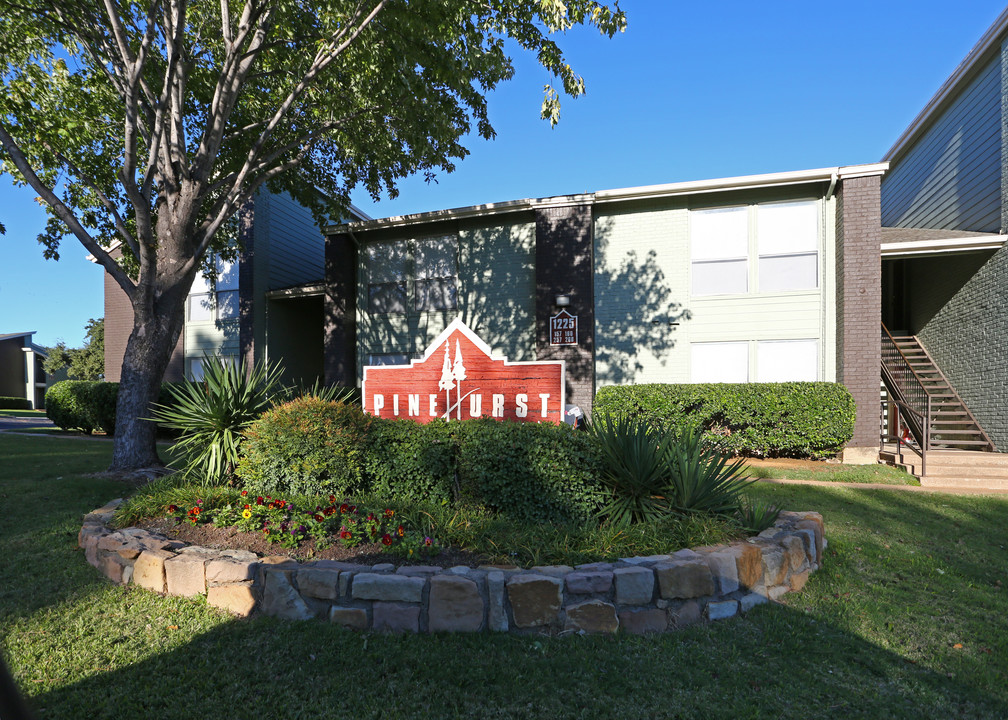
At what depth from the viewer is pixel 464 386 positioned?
21.1 ft

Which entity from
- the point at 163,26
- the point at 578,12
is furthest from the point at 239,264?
the point at 578,12

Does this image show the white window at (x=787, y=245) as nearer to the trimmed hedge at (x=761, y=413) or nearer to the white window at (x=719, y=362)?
the white window at (x=719, y=362)

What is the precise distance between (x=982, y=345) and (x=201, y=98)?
54.2 ft

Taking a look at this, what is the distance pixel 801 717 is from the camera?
268 centimetres

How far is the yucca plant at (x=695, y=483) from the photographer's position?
4.51 m

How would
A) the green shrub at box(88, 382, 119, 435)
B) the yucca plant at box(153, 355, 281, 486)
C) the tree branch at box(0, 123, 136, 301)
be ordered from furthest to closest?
1. the green shrub at box(88, 382, 119, 435)
2. the tree branch at box(0, 123, 136, 301)
3. the yucca plant at box(153, 355, 281, 486)

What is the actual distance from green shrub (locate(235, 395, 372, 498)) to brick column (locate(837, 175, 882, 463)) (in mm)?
9941

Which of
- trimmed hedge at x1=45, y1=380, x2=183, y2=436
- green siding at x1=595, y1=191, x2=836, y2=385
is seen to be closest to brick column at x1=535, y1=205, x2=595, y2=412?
green siding at x1=595, y1=191, x2=836, y2=385

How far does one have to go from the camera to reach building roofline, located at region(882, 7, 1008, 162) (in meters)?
10.7

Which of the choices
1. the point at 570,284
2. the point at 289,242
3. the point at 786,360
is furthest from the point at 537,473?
the point at 289,242

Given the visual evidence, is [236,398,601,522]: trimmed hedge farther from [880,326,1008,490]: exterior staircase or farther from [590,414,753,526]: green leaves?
[880,326,1008,490]: exterior staircase

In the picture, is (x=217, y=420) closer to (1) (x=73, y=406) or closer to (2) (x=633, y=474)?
(2) (x=633, y=474)

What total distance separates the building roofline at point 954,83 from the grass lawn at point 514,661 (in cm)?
1215

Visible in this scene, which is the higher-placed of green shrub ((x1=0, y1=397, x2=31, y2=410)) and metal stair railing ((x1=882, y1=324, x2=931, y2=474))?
metal stair railing ((x1=882, y1=324, x2=931, y2=474))
